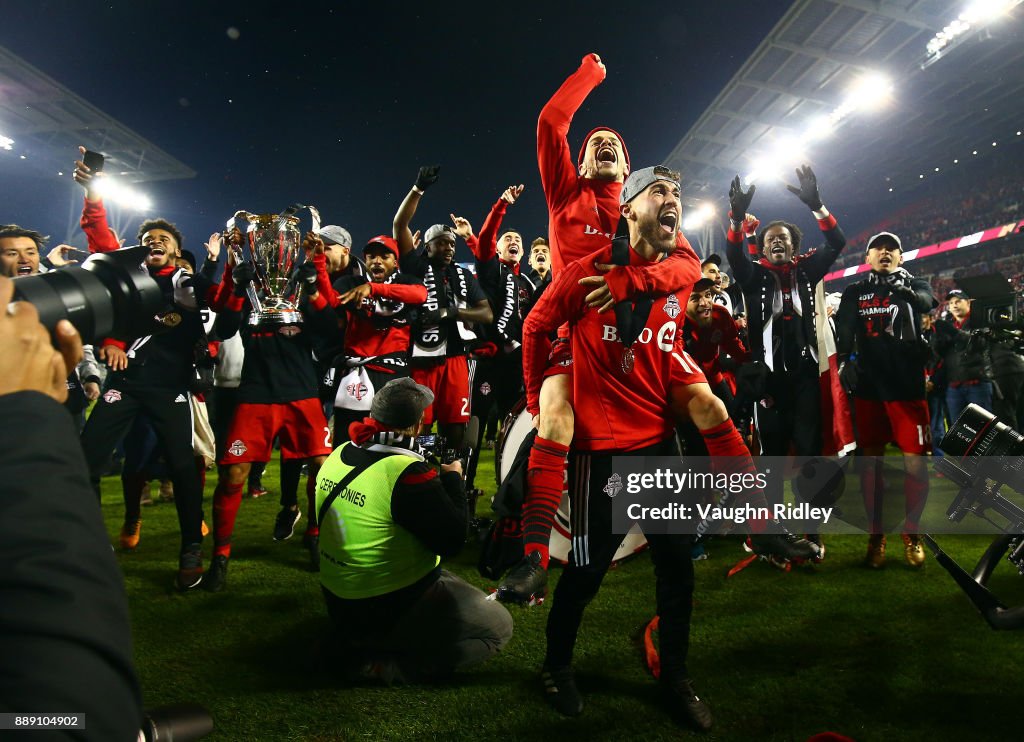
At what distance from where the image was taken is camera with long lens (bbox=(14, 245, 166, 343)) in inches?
27.0

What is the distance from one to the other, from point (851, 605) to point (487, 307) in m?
3.33

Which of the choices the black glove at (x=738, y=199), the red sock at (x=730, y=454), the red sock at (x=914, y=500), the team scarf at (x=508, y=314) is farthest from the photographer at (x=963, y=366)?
the red sock at (x=730, y=454)

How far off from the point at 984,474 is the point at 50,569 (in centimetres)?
355

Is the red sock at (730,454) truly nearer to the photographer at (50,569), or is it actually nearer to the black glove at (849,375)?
the photographer at (50,569)

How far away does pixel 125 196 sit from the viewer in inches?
1216

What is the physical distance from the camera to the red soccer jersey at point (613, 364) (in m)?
2.38

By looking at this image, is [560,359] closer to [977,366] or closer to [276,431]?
[276,431]

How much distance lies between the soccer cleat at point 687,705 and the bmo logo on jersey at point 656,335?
54.9 inches

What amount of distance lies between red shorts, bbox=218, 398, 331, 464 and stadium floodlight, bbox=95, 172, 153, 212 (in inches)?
1231

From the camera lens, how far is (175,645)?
3.06m

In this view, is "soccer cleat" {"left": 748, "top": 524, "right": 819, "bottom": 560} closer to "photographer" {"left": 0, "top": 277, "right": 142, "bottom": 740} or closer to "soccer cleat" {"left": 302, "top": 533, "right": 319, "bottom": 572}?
"photographer" {"left": 0, "top": 277, "right": 142, "bottom": 740}

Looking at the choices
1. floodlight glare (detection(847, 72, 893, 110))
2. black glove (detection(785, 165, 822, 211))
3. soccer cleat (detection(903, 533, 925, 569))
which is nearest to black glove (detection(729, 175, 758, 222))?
black glove (detection(785, 165, 822, 211))

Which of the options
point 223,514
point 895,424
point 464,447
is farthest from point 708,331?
point 223,514

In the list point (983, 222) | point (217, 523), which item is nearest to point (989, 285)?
point (217, 523)
